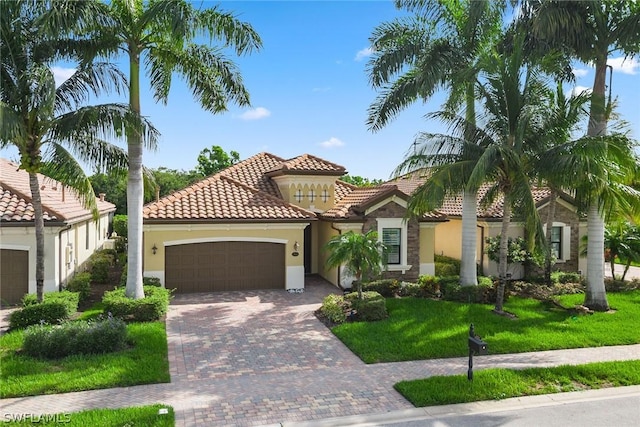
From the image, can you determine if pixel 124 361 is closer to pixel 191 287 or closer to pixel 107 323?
pixel 107 323

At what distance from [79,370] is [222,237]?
8799 millimetres

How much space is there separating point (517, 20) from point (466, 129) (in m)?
5.21

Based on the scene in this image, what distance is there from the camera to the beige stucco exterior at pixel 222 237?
17.2 metres

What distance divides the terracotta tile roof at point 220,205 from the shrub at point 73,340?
21.7ft

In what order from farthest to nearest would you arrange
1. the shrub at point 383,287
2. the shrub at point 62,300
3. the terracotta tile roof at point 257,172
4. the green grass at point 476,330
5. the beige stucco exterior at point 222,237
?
1. the terracotta tile roof at point 257,172
2. the beige stucco exterior at point 222,237
3. the shrub at point 383,287
4. the shrub at point 62,300
5. the green grass at point 476,330

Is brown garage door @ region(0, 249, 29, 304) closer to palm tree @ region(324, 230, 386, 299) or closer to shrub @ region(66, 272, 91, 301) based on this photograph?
shrub @ region(66, 272, 91, 301)

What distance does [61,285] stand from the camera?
636 inches

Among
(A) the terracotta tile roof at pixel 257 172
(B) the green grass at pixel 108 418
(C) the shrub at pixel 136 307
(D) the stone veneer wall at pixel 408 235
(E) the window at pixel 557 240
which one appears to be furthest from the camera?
(A) the terracotta tile roof at pixel 257 172

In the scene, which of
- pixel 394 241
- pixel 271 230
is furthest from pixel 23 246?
pixel 394 241

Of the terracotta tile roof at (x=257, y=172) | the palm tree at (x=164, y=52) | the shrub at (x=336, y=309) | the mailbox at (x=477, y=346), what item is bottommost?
the shrub at (x=336, y=309)

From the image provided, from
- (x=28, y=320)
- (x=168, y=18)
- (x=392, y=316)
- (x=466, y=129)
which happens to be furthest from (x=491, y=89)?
(x=28, y=320)

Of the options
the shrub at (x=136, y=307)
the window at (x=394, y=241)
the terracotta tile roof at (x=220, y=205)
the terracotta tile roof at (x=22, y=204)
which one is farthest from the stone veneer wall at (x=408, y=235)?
the terracotta tile roof at (x=22, y=204)

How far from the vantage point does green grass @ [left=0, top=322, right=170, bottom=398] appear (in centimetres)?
880

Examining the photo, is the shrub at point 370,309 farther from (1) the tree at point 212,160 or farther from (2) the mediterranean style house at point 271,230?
(1) the tree at point 212,160
